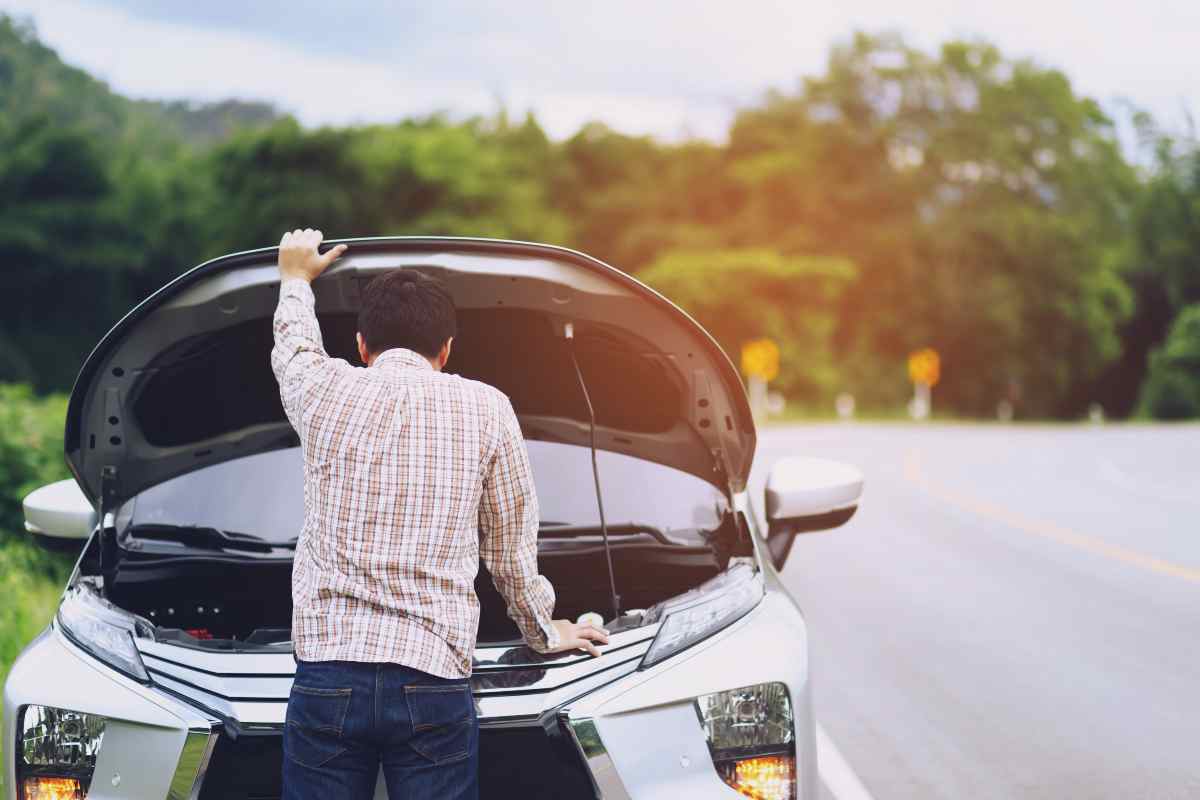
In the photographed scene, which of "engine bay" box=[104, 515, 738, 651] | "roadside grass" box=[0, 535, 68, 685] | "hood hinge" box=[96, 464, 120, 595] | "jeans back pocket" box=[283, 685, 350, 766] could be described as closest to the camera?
"jeans back pocket" box=[283, 685, 350, 766]

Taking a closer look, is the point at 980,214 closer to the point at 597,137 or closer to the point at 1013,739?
the point at 597,137

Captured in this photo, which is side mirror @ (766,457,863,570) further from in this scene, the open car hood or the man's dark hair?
the man's dark hair

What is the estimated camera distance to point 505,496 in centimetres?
273

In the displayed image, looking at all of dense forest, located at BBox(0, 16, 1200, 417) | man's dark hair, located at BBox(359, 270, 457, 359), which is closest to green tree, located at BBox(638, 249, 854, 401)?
dense forest, located at BBox(0, 16, 1200, 417)

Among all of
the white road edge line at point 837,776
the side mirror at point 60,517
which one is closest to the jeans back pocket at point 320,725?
the side mirror at point 60,517

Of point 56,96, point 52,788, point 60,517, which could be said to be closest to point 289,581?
point 60,517

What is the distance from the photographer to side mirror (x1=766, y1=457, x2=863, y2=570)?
3896 millimetres

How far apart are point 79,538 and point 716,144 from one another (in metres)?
68.2

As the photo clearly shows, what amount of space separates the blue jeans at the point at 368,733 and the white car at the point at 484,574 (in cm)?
25

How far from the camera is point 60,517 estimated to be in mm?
3859

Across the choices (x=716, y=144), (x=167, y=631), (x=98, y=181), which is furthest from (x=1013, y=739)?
(x=716, y=144)

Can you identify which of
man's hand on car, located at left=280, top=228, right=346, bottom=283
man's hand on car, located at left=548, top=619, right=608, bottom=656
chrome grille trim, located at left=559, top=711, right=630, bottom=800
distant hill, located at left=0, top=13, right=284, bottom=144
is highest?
distant hill, located at left=0, top=13, right=284, bottom=144

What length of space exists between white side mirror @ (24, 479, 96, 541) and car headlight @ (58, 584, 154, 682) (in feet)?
1.65

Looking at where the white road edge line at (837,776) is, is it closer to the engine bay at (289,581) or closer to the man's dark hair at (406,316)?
the engine bay at (289,581)
